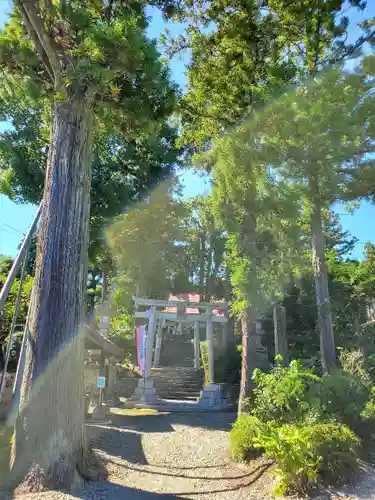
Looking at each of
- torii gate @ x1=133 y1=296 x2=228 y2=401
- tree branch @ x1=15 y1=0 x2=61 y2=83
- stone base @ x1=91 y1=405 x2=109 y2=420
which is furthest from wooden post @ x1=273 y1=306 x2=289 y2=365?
tree branch @ x1=15 y1=0 x2=61 y2=83

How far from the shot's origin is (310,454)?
191 inches

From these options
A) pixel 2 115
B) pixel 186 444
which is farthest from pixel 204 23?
pixel 186 444

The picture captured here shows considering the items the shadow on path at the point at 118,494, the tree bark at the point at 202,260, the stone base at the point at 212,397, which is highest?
the tree bark at the point at 202,260

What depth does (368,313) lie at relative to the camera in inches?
608

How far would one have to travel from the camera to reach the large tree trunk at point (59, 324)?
4.66m

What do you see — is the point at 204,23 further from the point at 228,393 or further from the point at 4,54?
the point at 228,393

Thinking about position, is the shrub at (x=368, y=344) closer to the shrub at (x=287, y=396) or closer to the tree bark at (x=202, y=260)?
the shrub at (x=287, y=396)

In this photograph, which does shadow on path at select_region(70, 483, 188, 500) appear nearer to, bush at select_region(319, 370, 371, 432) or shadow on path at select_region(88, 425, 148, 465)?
shadow on path at select_region(88, 425, 148, 465)

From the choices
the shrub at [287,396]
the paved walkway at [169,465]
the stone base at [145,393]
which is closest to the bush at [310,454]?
the paved walkway at [169,465]

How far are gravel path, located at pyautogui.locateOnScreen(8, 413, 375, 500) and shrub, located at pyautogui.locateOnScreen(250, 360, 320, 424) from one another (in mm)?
784

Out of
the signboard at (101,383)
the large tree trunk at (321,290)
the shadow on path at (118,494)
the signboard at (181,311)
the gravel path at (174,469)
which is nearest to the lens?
the shadow on path at (118,494)

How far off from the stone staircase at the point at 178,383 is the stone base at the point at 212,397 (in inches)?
46.3

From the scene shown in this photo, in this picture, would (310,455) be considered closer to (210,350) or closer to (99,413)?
(99,413)

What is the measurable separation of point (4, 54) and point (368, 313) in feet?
47.8
